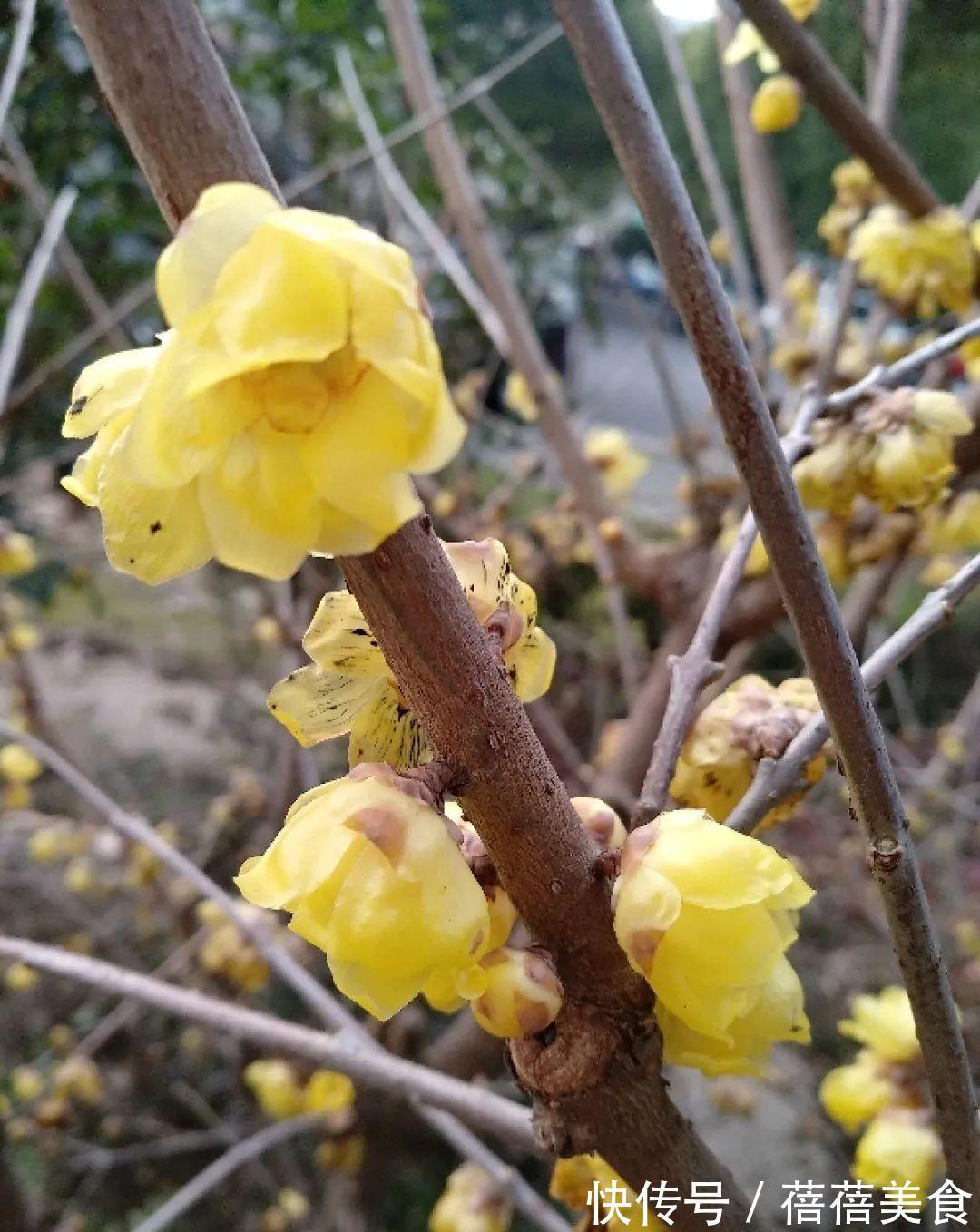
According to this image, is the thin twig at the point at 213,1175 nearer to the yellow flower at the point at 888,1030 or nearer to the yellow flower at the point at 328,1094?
the yellow flower at the point at 328,1094

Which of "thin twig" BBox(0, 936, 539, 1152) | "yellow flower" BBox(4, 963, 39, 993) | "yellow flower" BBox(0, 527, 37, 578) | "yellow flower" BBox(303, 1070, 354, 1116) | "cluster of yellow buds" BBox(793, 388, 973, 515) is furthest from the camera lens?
"yellow flower" BBox(4, 963, 39, 993)

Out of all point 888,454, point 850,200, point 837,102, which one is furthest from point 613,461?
point 888,454

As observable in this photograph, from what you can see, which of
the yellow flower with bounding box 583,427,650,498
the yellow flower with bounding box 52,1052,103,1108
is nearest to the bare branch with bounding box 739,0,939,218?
the yellow flower with bounding box 583,427,650,498

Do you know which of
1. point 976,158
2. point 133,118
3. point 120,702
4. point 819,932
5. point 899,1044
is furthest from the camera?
point 120,702

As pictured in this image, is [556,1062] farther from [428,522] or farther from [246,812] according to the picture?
[246,812]

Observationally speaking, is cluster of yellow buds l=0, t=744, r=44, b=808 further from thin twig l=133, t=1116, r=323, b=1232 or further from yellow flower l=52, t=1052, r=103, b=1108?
thin twig l=133, t=1116, r=323, b=1232

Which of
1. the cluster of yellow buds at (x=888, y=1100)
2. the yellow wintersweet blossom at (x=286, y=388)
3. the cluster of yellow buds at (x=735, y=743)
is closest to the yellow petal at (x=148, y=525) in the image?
the yellow wintersweet blossom at (x=286, y=388)

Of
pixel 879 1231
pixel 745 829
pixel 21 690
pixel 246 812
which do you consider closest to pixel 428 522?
pixel 745 829

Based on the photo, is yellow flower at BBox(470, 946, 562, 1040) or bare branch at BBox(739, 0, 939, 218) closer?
yellow flower at BBox(470, 946, 562, 1040)
